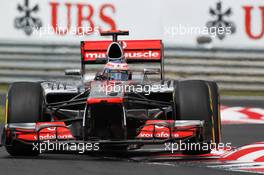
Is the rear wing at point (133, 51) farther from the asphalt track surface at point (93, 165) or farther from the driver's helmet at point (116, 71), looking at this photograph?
the asphalt track surface at point (93, 165)

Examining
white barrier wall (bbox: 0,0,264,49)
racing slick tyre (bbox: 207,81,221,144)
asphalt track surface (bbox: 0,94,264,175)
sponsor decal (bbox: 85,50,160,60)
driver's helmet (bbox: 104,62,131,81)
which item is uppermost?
white barrier wall (bbox: 0,0,264,49)

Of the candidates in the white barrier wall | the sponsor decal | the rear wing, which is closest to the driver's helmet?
the rear wing

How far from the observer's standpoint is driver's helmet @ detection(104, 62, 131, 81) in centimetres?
1280

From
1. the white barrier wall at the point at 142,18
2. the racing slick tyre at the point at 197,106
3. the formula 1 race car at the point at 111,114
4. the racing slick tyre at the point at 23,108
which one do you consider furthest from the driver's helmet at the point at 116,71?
the white barrier wall at the point at 142,18

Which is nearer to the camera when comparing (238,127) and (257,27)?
(238,127)

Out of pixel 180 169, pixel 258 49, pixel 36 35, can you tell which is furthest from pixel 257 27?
pixel 180 169

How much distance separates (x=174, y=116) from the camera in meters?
11.8

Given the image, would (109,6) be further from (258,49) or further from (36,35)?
(258,49)

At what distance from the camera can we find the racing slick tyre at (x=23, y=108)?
37.6 feet

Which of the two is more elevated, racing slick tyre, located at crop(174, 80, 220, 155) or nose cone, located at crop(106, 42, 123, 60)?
nose cone, located at crop(106, 42, 123, 60)

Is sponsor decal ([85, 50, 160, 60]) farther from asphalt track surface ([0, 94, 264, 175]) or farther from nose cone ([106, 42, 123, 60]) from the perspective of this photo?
asphalt track surface ([0, 94, 264, 175])

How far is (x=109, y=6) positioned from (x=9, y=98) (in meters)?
8.59

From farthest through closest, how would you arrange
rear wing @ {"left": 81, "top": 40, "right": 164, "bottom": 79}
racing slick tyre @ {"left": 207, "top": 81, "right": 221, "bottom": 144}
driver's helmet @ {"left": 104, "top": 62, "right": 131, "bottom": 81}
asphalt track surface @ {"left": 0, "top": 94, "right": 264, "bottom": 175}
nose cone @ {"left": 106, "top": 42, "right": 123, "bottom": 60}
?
rear wing @ {"left": 81, "top": 40, "right": 164, "bottom": 79}
nose cone @ {"left": 106, "top": 42, "right": 123, "bottom": 60}
driver's helmet @ {"left": 104, "top": 62, "right": 131, "bottom": 81}
racing slick tyre @ {"left": 207, "top": 81, "right": 221, "bottom": 144}
asphalt track surface @ {"left": 0, "top": 94, "right": 264, "bottom": 175}

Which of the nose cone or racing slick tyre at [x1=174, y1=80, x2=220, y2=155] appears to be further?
the nose cone
